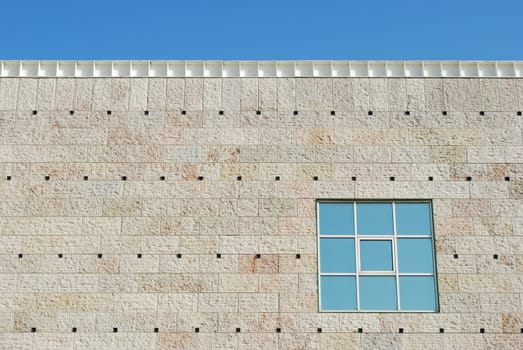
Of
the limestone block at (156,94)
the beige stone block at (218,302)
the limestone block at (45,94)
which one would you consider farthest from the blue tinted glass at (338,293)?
the limestone block at (45,94)

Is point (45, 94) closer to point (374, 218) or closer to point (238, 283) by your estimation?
point (238, 283)

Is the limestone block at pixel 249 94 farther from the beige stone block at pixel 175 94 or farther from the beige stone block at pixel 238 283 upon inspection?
the beige stone block at pixel 238 283

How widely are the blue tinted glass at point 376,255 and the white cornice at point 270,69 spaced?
3962 mm

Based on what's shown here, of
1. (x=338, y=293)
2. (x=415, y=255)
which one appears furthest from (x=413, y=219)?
(x=338, y=293)

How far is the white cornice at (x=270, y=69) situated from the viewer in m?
19.2

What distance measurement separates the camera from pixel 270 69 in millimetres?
19281

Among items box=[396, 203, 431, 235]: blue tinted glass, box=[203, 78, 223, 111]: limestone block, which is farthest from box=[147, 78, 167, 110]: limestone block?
box=[396, 203, 431, 235]: blue tinted glass

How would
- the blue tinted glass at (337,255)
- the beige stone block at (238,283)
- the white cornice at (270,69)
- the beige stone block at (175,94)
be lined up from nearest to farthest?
the beige stone block at (238,283), the blue tinted glass at (337,255), the beige stone block at (175,94), the white cornice at (270,69)

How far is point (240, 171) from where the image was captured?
18359 millimetres

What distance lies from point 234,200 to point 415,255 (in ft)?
13.4

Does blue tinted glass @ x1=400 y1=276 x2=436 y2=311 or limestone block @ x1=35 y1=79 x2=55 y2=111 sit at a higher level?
limestone block @ x1=35 y1=79 x2=55 y2=111

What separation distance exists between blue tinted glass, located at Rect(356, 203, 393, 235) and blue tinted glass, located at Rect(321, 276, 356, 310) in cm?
112

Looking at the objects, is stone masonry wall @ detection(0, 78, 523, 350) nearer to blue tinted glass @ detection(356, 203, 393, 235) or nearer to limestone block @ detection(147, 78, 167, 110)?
limestone block @ detection(147, 78, 167, 110)

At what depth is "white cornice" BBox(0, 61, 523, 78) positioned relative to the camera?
63.1ft
